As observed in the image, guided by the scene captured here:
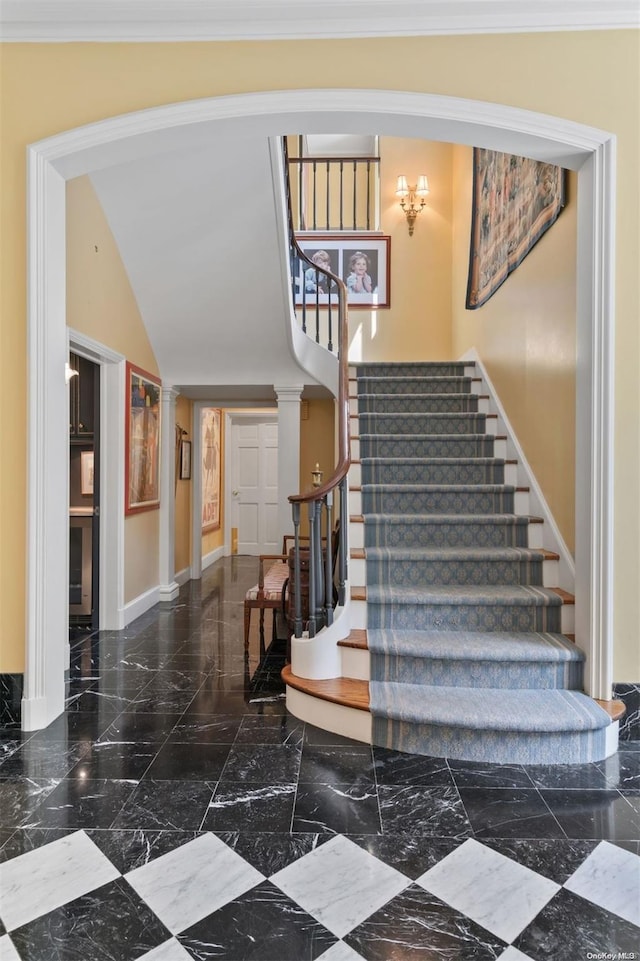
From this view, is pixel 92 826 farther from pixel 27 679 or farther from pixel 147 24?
pixel 147 24

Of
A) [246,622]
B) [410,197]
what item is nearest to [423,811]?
[246,622]

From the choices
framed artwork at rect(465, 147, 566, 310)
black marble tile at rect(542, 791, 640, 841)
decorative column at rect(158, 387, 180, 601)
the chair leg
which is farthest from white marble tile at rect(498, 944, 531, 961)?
decorative column at rect(158, 387, 180, 601)

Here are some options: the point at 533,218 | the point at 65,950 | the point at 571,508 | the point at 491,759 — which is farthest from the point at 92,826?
the point at 533,218

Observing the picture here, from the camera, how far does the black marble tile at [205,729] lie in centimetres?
A: 229

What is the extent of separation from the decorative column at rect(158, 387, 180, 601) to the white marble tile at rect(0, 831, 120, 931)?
339 cm

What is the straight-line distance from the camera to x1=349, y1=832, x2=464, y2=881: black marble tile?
1.55 meters

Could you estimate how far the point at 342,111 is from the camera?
7.36ft

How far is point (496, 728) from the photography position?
6.81ft

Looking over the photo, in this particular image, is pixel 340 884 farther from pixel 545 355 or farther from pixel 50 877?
pixel 545 355

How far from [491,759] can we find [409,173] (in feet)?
19.9

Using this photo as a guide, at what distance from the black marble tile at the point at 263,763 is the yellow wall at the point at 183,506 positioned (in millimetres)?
3439

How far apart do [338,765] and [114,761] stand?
2.99 ft

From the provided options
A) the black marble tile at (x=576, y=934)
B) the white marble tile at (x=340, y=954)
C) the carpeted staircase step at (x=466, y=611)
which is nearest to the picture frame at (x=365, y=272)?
the carpeted staircase step at (x=466, y=611)

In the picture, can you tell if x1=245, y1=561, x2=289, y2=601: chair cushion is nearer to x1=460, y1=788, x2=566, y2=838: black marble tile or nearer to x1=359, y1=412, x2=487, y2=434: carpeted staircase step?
x1=359, y1=412, x2=487, y2=434: carpeted staircase step
